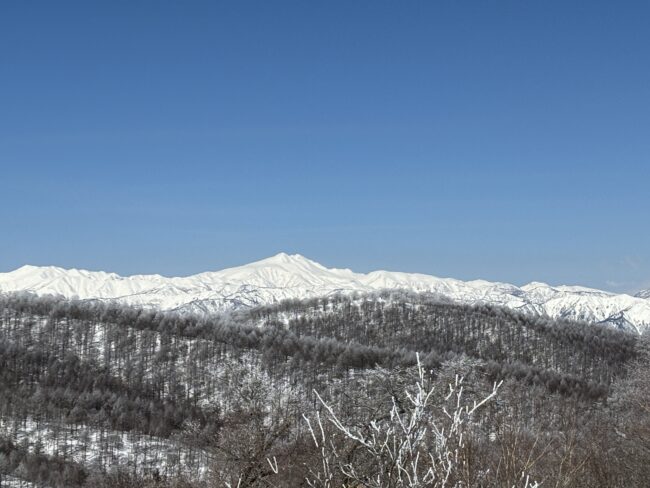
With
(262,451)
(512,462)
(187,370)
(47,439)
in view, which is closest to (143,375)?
(187,370)

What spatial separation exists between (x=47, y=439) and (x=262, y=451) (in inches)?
4311

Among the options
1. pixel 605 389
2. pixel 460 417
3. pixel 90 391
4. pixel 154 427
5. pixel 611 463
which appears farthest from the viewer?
pixel 605 389

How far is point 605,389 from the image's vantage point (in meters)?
157

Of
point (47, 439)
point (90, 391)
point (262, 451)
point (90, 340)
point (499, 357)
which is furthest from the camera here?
point (499, 357)

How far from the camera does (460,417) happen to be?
6.16 meters

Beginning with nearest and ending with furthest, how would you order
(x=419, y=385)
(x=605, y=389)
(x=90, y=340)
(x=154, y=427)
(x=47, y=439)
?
(x=419, y=385) < (x=47, y=439) < (x=154, y=427) < (x=605, y=389) < (x=90, y=340)

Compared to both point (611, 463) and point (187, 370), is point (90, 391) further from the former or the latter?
point (611, 463)

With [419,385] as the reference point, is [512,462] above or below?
below

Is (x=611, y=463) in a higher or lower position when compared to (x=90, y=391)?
higher

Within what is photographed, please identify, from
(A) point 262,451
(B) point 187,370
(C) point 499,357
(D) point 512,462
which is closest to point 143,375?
(B) point 187,370

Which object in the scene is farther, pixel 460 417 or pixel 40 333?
pixel 40 333

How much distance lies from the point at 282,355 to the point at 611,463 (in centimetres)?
14701

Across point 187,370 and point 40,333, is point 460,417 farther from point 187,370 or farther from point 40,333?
point 40,333

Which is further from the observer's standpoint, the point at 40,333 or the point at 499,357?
the point at 499,357
